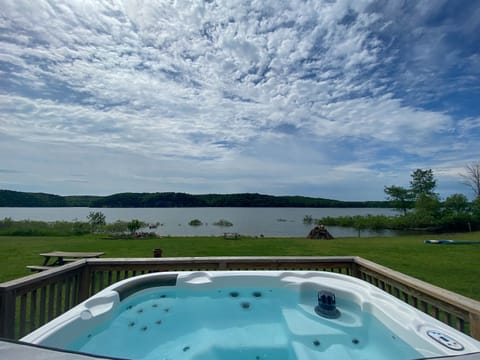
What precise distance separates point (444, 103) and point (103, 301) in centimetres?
734

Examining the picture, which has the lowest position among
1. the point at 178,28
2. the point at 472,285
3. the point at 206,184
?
the point at 472,285

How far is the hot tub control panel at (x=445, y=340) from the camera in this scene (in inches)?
55.9

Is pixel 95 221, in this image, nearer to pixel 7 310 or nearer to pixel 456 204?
pixel 7 310

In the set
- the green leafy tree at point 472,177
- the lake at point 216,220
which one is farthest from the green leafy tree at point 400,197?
the green leafy tree at point 472,177

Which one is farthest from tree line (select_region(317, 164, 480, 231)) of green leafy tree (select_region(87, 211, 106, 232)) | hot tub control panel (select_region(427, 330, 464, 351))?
hot tub control panel (select_region(427, 330, 464, 351))

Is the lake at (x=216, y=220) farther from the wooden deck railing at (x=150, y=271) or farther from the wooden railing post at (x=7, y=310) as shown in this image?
the wooden railing post at (x=7, y=310)

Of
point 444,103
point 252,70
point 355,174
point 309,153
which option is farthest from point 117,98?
point 355,174

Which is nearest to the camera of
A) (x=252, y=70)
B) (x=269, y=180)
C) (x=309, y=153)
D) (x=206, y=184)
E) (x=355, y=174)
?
(x=252, y=70)

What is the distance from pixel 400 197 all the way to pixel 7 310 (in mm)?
31602

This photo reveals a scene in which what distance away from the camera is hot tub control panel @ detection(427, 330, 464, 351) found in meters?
1.42

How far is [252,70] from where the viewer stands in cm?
455

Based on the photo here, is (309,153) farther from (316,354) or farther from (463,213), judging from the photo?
(463,213)

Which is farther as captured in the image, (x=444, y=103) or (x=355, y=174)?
(x=355, y=174)

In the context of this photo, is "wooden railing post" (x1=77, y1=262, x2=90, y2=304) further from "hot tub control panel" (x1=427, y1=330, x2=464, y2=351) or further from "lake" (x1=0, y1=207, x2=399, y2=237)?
"lake" (x1=0, y1=207, x2=399, y2=237)
